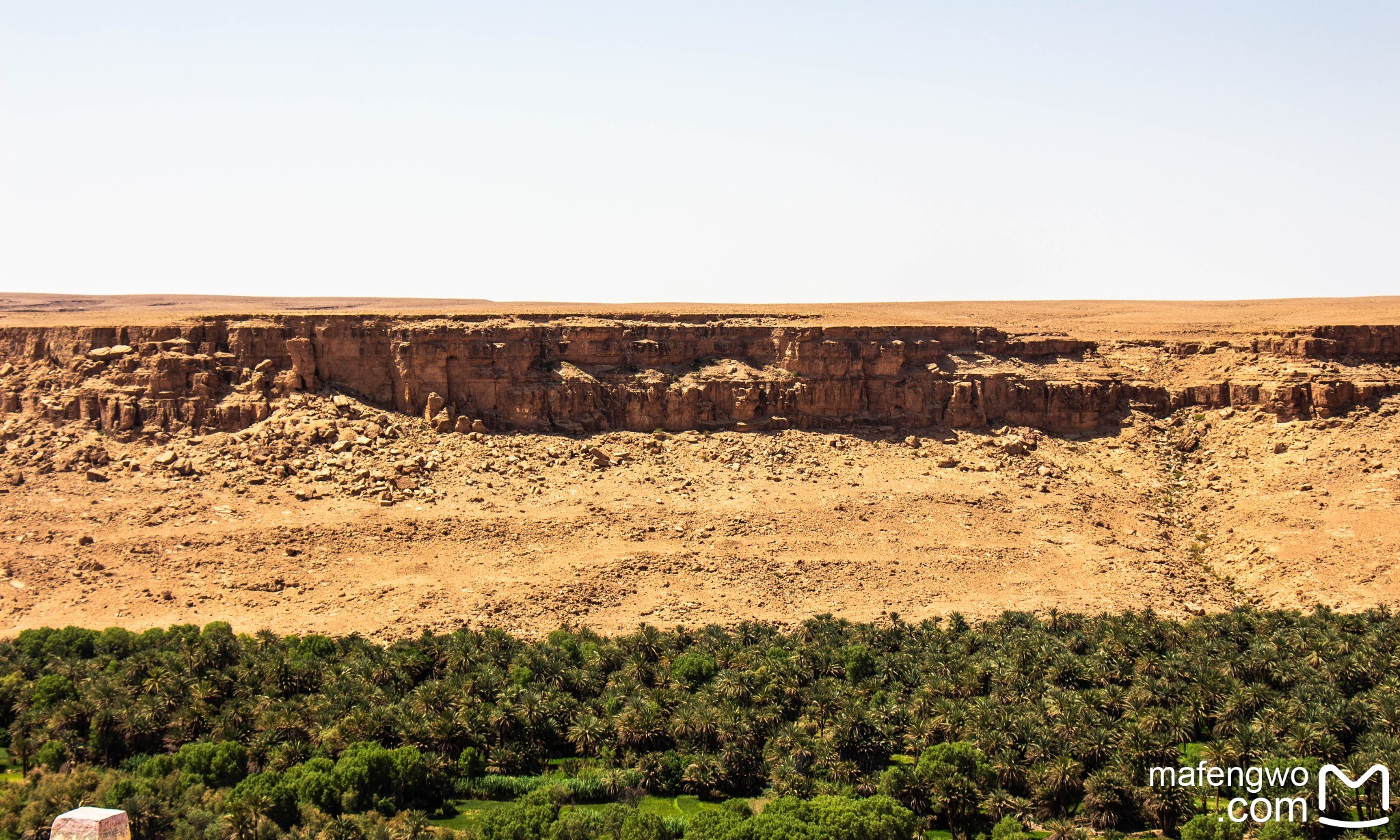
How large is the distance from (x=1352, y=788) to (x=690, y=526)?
2543 centimetres

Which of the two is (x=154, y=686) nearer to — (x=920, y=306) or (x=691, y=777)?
(x=691, y=777)

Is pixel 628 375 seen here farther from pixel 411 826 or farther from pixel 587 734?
pixel 411 826

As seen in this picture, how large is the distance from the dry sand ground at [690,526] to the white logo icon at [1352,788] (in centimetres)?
1492

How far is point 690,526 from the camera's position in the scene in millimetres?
49750

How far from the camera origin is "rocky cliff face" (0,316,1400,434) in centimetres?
5366

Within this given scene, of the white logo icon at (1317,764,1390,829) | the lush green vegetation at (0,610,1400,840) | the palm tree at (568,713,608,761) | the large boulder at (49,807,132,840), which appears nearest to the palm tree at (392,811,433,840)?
the lush green vegetation at (0,610,1400,840)

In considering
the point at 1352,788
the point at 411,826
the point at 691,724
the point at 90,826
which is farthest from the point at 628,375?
the point at 1352,788

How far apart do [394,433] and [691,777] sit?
77.9ft

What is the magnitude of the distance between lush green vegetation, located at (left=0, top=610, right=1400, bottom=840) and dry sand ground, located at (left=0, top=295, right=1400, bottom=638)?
3.08m

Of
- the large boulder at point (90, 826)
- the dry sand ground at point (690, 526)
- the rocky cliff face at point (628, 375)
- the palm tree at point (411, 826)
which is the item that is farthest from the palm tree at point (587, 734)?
the rocky cliff face at point (628, 375)

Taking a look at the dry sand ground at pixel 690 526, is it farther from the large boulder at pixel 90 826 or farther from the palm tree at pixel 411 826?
the large boulder at pixel 90 826

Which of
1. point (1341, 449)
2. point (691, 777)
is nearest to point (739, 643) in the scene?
point (691, 777)


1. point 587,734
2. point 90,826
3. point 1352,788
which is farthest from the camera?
point 587,734

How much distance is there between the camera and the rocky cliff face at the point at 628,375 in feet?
176
